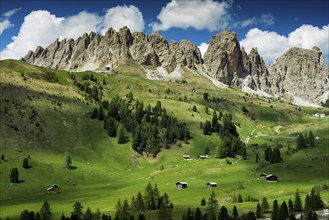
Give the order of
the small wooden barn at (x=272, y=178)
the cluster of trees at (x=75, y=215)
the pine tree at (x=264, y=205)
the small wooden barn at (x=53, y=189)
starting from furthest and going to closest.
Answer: the small wooden barn at (x=53, y=189)
the small wooden barn at (x=272, y=178)
the pine tree at (x=264, y=205)
the cluster of trees at (x=75, y=215)

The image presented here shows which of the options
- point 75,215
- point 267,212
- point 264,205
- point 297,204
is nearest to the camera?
point 75,215

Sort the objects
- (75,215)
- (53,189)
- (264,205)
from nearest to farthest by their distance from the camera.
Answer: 1. (75,215)
2. (264,205)
3. (53,189)

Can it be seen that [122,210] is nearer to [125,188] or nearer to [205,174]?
[125,188]

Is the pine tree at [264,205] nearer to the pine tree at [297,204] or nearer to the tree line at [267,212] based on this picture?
the tree line at [267,212]

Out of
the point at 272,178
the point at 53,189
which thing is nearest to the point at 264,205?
the point at 272,178

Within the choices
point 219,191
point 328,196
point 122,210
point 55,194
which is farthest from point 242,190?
point 55,194

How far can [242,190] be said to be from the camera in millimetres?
144375

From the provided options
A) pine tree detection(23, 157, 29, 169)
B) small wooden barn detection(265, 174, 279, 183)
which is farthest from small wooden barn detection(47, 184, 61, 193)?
small wooden barn detection(265, 174, 279, 183)

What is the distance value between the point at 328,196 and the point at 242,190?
3011 cm

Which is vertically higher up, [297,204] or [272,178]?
[272,178]

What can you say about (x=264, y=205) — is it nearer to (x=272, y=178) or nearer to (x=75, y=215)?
(x=272, y=178)

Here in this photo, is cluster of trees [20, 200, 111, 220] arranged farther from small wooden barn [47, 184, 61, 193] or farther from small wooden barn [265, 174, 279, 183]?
small wooden barn [265, 174, 279, 183]

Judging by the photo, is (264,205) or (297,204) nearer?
(297,204)

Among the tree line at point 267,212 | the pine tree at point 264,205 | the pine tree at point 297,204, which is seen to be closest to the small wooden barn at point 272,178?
the tree line at point 267,212
